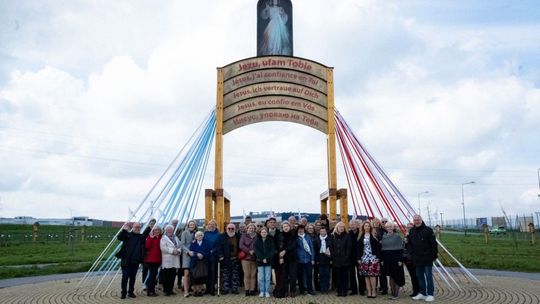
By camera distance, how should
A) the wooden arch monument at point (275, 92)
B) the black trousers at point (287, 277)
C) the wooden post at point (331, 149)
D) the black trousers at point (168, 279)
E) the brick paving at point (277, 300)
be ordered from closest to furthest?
1. the brick paving at point (277, 300)
2. the black trousers at point (287, 277)
3. the black trousers at point (168, 279)
4. the wooden post at point (331, 149)
5. the wooden arch monument at point (275, 92)

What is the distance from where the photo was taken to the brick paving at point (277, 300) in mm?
8242

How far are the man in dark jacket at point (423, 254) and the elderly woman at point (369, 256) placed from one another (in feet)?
2.21

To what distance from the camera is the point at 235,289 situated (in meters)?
9.42

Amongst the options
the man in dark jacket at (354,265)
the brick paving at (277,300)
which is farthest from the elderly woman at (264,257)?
the man in dark jacket at (354,265)

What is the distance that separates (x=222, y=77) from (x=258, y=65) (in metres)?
0.93

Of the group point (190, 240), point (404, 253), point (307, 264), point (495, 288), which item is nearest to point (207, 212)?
point (190, 240)

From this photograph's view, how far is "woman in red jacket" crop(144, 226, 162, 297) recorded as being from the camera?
361 inches

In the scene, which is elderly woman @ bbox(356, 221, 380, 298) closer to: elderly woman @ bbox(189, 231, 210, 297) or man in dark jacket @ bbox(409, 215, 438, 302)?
man in dark jacket @ bbox(409, 215, 438, 302)

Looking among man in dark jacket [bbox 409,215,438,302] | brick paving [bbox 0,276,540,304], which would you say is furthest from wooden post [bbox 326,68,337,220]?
brick paving [bbox 0,276,540,304]

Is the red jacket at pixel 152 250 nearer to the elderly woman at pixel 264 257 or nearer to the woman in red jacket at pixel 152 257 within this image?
the woman in red jacket at pixel 152 257

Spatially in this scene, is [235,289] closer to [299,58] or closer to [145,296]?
[145,296]

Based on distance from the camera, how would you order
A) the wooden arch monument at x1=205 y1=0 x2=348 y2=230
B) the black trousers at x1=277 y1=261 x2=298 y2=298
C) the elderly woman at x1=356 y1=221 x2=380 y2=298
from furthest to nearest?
1. the wooden arch monument at x1=205 y1=0 x2=348 y2=230
2. the black trousers at x1=277 y1=261 x2=298 y2=298
3. the elderly woman at x1=356 y1=221 x2=380 y2=298

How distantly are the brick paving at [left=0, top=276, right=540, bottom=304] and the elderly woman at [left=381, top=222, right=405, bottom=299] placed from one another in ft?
1.03

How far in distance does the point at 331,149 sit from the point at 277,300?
3982mm
